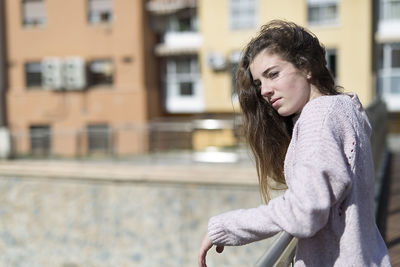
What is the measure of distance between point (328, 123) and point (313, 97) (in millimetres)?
215

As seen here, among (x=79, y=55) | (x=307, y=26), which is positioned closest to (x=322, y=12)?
(x=307, y=26)

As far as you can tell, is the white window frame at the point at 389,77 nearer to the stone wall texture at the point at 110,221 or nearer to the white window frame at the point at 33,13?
the stone wall texture at the point at 110,221

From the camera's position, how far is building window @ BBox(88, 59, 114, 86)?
24.3 m

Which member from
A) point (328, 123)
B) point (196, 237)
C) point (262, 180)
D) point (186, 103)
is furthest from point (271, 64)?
point (186, 103)

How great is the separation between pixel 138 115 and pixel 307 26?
8.68 meters

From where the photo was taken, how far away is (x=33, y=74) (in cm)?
2506

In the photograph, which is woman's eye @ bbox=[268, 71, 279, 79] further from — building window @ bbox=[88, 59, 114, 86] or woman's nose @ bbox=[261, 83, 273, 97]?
building window @ bbox=[88, 59, 114, 86]

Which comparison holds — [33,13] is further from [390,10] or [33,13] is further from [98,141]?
[390,10]

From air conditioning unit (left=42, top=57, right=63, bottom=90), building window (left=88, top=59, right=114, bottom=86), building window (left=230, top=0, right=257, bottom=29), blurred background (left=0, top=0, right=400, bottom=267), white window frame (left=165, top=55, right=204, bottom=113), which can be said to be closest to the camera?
blurred background (left=0, top=0, right=400, bottom=267)

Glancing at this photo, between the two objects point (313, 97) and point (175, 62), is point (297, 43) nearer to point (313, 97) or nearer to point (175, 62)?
point (313, 97)

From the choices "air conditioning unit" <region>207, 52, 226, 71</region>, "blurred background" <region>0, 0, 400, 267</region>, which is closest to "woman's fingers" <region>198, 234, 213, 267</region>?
"blurred background" <region>0, 0, 400, 267</region>

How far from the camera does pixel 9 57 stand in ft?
81.1

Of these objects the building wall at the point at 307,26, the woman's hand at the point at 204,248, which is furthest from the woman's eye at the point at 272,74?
the building wall at the point at 307,26

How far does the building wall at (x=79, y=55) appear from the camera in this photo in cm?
2377
